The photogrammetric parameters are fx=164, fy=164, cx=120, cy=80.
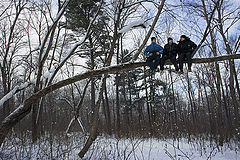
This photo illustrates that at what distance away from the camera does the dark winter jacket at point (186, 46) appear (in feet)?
15.2

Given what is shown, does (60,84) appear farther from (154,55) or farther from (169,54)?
(169,54)

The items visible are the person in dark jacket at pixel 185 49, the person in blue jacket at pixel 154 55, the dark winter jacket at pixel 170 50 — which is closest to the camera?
the person in dark jacket at pixel 185 49

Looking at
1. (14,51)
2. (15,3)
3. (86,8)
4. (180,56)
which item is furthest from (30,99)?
(14,51)

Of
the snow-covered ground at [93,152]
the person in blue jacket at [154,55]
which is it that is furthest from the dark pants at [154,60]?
the snow-covered ground at [93,152]

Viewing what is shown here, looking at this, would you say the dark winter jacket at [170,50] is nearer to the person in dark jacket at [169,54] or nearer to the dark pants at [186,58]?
the person in dark jacket at [169,54]

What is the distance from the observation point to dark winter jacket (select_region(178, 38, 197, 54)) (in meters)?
4.62

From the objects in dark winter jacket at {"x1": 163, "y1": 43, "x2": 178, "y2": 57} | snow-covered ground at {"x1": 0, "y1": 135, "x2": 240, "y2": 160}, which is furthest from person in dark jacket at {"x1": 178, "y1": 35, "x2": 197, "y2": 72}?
snow-covered ground at {"x1": 0, "y1": 135, "x2": 240, "y2": 160}

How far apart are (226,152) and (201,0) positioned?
Result: 24.5ft

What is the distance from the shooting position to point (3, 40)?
11906mm

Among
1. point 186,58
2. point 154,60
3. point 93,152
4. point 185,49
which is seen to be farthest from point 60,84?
point 93,152

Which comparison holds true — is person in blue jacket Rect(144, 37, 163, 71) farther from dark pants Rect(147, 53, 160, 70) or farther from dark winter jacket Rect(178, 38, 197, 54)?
dark winter jacket Rect(178, 38, 197, 54)

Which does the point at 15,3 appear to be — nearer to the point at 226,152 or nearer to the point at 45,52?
the point at 45,52

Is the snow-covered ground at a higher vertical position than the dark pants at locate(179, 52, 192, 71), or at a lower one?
lower

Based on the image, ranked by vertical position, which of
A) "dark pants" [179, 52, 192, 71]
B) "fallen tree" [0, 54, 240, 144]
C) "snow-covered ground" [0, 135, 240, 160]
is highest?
"dark pants" [179, 52, 192, 71]
